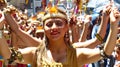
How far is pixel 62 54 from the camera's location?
373 cm

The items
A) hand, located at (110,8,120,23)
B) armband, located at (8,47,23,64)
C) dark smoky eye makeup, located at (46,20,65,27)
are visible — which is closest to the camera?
hand, located at (110,8,120,23)

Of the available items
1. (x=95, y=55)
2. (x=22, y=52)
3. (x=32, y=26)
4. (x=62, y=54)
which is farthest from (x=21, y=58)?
(x=32, y=26)

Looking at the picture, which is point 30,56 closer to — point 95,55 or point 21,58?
point 21,58

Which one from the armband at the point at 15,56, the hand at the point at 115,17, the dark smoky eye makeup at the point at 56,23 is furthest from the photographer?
the dark smoky eye makeup at the point at 56,23

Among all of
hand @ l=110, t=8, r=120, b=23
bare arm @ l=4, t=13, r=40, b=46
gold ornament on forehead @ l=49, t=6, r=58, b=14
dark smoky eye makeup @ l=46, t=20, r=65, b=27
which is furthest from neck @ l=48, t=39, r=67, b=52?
bare arm @ l=4, t=13, r=40, b=46

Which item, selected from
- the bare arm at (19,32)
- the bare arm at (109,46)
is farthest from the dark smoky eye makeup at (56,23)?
the bare arm at (19,32)

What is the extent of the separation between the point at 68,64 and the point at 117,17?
57 centimetres

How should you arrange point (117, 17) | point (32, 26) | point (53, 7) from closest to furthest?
point (117, 17) → point (53, 7) → point (32, 26)

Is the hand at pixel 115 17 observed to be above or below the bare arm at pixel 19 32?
above

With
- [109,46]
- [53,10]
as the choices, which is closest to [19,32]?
[53,10]

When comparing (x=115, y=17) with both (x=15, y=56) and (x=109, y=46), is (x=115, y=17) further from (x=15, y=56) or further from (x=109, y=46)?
(x=15, y=56)

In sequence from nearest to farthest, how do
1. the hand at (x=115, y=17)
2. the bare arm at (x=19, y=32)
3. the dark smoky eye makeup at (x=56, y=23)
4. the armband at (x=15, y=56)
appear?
the hand at (x=115, y=17), the armband at (x=15, y=56), the dark smoky eye makeup at (x=56, y=23), the bare arm at (x=19, y=32)

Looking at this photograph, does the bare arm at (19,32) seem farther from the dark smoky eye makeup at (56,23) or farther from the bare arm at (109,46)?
the bare arm at (109,46)

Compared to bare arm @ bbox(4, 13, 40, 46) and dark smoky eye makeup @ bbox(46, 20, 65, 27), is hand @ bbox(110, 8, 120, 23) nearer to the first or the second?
dark smoky eye makeup @ bbox(46, 20, 65, 27)
